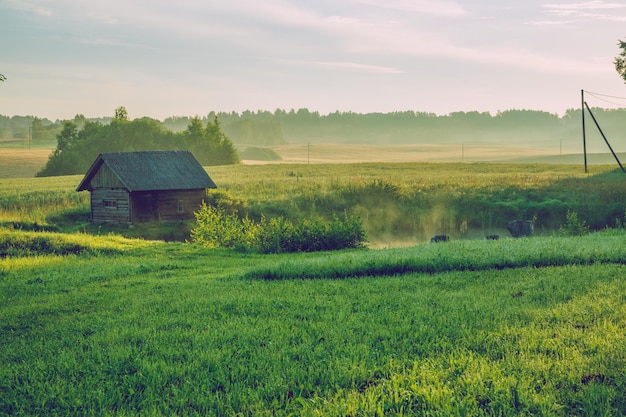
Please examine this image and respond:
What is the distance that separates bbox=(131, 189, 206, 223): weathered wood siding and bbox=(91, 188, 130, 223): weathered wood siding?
22.1 inches

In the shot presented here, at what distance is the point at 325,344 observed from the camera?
29.3ft

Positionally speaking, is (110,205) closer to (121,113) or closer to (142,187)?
(142,187)

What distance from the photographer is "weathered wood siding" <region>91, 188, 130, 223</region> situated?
129ft

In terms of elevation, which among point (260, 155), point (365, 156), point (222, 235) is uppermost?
point (260, 155)

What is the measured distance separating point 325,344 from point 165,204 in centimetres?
3327

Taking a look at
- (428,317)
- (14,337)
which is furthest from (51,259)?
(428,317)

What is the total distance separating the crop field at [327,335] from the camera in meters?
7.04

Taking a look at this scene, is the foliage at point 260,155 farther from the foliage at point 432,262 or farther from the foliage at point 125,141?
the foliage at point 432,262

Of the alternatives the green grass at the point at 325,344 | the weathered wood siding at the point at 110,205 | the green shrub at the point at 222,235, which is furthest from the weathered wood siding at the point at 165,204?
the green grass at the point at 325,344

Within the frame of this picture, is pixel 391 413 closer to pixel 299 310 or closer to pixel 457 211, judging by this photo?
pixel 299 310

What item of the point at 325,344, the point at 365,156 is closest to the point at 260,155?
the point at 365,156

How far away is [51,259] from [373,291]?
12.5 meters

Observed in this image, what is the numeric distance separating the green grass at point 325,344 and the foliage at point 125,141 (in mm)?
88174

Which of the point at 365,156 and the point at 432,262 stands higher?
the point at 365,156
